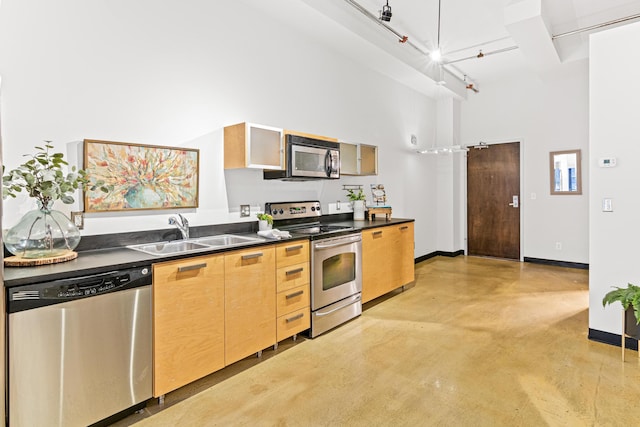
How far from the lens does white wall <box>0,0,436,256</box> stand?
216 centimetres

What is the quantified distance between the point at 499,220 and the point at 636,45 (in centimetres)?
404

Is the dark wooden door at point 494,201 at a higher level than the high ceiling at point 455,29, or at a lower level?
lower

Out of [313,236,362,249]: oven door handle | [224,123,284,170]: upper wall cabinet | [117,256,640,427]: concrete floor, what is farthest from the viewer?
[313,236,362,249]: oven door handle

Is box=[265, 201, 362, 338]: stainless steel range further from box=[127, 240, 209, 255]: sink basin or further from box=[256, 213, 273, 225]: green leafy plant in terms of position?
box=[127, 240, 209, 255]: sink basin

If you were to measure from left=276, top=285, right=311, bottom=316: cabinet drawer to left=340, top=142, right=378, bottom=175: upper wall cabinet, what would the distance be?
1.69 meters

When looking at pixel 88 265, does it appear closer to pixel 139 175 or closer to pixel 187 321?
pixel 187 321

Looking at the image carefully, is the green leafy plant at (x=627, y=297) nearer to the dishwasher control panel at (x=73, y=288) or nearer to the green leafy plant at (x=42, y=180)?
the dishwasher control panel at (x=73, y=288)

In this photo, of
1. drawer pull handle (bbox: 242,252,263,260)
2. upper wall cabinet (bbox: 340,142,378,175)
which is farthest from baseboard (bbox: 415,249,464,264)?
drawer pull handle (bbox: 242,252,263,260)

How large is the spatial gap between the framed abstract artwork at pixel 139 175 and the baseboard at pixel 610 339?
11.4ft

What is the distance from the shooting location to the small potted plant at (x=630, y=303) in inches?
99.1

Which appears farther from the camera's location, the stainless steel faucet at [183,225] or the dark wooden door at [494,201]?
the dark wooden door at [494,201]

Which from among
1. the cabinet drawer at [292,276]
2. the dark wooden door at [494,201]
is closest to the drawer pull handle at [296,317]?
the cabinet drawer at [292,276]

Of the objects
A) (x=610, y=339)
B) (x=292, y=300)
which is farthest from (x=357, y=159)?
(x=610, y=339)

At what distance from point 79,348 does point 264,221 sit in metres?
1.75
